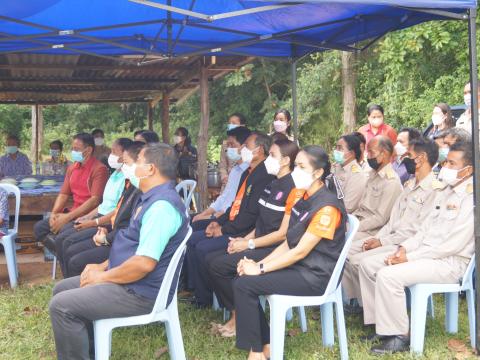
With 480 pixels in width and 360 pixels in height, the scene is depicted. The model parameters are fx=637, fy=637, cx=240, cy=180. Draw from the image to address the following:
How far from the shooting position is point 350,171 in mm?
5723

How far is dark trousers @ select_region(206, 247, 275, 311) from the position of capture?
4.61 meters

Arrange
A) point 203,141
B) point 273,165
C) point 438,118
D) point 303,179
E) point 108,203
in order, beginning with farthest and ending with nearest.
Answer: point 203,141 → point 438,118 → point 108,203 → point 273,165 → point 303,179

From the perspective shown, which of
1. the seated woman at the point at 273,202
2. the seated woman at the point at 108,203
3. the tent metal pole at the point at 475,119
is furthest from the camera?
the seated woman at the point at 108,203

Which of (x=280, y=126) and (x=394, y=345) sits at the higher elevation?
(x=280, y=126)

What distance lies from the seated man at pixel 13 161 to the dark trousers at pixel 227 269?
6.38 metres

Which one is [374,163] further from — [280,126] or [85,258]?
[280,126]

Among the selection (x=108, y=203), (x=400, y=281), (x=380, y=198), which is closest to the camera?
(x=400, y=281)

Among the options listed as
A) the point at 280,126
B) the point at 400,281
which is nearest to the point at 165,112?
the point at 280,126

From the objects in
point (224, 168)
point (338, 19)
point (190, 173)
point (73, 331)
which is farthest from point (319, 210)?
point (190, 173)

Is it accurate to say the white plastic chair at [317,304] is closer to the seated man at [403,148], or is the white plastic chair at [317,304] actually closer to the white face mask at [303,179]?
the white face mask at [303,179]

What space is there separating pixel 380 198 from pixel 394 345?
4.84 ft

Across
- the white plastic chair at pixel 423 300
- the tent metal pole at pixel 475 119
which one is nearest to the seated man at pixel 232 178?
the white plastic chair at pixel 423 300

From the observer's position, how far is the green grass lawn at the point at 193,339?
14.2 ft

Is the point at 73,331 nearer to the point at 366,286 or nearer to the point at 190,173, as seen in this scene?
the point at 366,286
